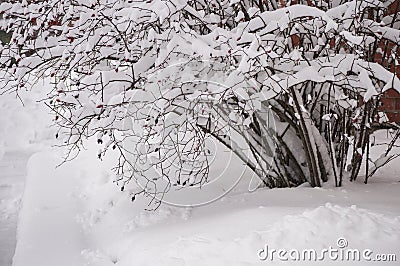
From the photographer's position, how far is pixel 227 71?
9.27ft

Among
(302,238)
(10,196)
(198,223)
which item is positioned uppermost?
(302,238)

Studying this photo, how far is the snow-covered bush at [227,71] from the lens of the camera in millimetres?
2566

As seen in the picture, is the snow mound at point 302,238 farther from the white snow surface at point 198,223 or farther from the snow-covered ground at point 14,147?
the snow-covered ground at point 14,147

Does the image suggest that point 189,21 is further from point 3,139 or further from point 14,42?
point 3,139

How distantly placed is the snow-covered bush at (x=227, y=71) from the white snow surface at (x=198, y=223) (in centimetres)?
30

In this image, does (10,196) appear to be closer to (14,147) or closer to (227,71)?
(14,147)

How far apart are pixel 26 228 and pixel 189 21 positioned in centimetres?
201

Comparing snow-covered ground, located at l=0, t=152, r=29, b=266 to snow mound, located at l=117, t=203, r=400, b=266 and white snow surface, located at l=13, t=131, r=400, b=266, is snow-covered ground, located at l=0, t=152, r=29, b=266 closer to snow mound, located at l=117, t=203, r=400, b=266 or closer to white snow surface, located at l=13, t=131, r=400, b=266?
white snow surface, located at l=13, t=131, r=400, b=266

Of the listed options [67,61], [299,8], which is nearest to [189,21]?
[299,8]

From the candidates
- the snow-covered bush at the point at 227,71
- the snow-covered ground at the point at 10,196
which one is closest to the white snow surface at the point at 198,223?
the snow-covered ground at the point at 10,196

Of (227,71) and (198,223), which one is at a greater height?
(227,71)

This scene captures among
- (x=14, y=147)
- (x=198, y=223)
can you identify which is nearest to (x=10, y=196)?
(x=14, y=147)

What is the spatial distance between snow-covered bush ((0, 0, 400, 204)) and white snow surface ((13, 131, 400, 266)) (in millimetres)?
303

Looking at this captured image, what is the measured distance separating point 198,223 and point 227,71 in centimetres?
92
